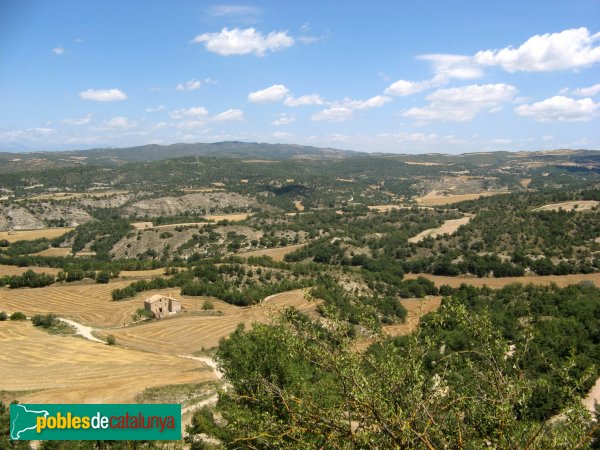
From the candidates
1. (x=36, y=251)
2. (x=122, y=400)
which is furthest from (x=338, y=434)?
(x=36, y=251)

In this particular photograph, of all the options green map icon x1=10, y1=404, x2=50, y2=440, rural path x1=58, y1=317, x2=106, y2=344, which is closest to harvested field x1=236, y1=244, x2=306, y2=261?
rural path x1=58, y1=317, x2=106, y2=344

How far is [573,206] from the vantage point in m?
122

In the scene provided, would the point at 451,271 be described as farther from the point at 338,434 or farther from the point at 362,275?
the point at 338,434

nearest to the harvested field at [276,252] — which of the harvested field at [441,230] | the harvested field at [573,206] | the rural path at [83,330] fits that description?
the harvested field at [441,230]

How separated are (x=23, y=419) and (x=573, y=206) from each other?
460 ft

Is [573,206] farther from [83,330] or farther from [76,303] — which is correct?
[76,303]

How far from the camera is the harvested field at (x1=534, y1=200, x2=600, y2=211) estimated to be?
4716 inches

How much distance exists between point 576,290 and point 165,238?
112896mm

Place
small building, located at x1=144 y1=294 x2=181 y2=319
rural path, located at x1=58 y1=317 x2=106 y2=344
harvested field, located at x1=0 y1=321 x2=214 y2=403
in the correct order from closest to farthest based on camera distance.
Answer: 1. harvested field, located at x1=0 y1=321 x2=214 y2=403
2. rural path, located at x1=58 y1=317 x2=106 y2=344
3. small building, located at x1=144 y1=294 x2=181 y2=319

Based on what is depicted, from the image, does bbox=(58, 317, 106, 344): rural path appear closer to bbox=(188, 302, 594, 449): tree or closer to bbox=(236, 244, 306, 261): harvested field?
bbox=(188, 302, 594, 449): tree

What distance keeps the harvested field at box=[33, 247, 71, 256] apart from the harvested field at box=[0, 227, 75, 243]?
1417cm

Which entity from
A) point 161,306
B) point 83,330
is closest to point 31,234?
point 161,306

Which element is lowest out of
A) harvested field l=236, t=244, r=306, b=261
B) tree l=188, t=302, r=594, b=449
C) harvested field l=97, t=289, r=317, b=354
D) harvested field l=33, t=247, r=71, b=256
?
harvested field l=33, t=247, r=71, b=256

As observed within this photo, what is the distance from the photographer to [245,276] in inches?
3433
